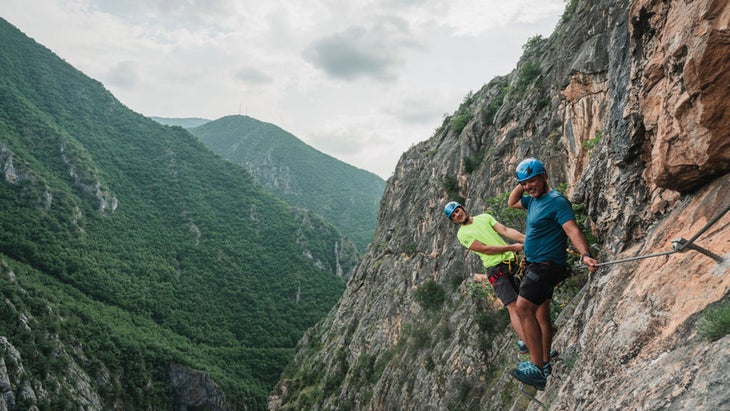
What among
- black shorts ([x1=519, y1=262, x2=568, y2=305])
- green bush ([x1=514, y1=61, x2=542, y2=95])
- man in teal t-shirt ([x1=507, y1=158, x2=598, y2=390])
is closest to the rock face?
man in teal t-shirt ([x1=507, y1=158, x2=598, y2=390])

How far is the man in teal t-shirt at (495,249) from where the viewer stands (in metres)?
5.50

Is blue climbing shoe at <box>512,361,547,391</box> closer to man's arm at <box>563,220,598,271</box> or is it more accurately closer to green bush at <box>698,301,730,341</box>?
man's arm at <box>563,220,598,271</box>

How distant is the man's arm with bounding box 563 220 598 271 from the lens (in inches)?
161

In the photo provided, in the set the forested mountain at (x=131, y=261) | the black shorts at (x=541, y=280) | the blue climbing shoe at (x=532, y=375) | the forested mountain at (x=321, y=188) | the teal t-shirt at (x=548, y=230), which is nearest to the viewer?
the teal t-shirt at (x=548, y=230)

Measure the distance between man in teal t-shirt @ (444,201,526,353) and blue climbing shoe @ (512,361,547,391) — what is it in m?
0.45

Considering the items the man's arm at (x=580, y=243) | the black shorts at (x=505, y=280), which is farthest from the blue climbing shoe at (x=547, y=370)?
the man's arm at (x=580, y=243)

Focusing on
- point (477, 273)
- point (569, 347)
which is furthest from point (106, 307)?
point (569, 347)

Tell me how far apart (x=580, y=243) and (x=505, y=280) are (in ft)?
5.21

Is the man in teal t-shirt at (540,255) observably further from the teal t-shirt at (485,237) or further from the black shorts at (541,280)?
the teal t-shirt at (485,237)

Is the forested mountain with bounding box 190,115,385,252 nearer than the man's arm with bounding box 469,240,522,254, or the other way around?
the man's arm with bounding box 469,240,522,254

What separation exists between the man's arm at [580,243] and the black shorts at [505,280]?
4.70ft

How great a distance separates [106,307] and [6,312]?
2028 centimetres

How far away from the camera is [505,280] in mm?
5625

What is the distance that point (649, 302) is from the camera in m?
3.61
